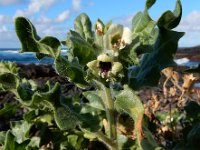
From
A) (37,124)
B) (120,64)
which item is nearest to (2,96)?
(37,124)

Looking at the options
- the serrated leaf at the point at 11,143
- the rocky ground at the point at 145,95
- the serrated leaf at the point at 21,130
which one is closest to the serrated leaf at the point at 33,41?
the serrated leaf at the point at 11,143

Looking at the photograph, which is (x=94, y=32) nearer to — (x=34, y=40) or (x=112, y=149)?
(x=34, y=40)

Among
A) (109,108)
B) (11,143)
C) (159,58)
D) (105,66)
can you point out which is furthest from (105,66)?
(11,143)

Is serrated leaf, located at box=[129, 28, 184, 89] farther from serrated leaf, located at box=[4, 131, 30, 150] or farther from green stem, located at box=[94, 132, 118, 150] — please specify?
serrated leaf, located at box=[4, 131, 30, 150]

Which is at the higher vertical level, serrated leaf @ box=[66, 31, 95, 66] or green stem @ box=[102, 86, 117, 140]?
serrated leaf @ box=[66, 31, 95, 66]

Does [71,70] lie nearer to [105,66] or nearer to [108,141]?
[105,66]

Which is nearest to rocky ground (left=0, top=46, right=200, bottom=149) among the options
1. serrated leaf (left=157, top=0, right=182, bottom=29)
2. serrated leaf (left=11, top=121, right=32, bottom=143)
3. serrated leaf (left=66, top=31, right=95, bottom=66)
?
serrated leaf (left=11, top=121, right=32, bottom=143)
